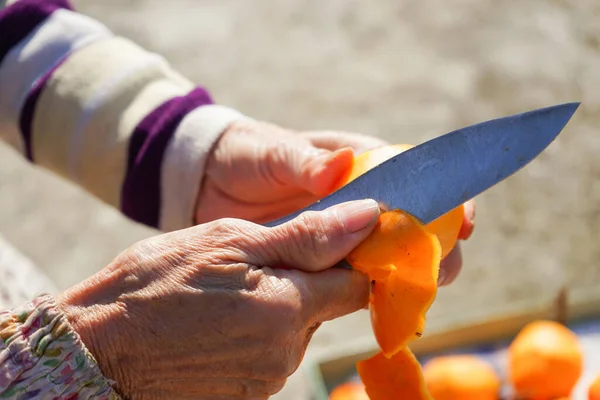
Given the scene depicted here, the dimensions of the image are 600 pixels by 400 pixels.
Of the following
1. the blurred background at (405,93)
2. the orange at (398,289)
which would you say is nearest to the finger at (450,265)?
the orange at (398,289)

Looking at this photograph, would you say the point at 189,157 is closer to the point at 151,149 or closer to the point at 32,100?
the point at 151,149

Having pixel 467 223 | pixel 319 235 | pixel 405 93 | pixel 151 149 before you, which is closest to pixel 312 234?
pixel 319 235

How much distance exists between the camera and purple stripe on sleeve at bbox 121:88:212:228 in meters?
1.07

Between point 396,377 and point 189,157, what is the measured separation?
0.49 m

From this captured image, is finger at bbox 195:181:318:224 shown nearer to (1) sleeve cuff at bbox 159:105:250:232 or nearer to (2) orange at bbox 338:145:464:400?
(1) sleeve cuff at bbox 159:105:250:232

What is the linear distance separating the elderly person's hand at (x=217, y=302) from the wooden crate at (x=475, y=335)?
59cm

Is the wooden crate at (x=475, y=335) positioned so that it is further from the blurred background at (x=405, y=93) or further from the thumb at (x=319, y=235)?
the thumb at (x=319, y=235)

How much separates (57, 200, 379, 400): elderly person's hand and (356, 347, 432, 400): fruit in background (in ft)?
0.37

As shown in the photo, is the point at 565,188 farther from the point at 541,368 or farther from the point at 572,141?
the point at 541,368

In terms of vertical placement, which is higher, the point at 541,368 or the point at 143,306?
the point at 143,306

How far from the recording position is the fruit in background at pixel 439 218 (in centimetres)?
85

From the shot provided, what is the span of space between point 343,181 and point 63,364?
0.44 m

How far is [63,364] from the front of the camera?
2.11ft

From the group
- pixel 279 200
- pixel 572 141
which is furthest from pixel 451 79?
pixel 279 200
